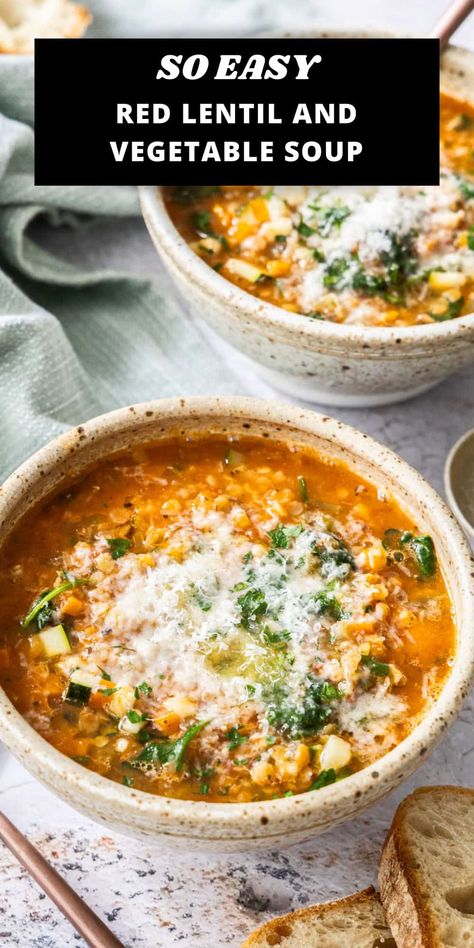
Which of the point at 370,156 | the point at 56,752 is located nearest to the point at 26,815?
the point at 56,752

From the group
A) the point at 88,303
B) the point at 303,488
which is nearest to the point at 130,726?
the point at 303,488

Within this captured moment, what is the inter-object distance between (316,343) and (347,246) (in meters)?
0.42

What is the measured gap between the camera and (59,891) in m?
2.58

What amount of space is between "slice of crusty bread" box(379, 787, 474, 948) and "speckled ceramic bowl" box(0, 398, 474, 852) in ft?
0.99

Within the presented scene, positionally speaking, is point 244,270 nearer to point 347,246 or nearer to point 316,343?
point 347,246

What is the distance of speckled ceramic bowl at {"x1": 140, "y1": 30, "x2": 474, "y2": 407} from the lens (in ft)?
10.3

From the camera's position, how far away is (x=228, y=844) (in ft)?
7.79

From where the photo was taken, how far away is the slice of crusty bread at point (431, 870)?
2553mm

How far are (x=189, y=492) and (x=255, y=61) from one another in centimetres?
165

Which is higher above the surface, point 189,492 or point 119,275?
point 119,275

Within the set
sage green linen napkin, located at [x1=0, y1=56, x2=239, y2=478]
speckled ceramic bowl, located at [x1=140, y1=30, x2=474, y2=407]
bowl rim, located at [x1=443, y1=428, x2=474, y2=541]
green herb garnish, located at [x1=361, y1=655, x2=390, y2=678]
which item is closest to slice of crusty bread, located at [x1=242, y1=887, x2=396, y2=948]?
green herb garnish, located at [x1=361, y1=655, x2=390, y2=678]

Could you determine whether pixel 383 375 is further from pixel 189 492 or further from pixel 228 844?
pixel 228 844

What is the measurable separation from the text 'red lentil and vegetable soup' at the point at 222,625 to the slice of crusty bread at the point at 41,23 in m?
1.82

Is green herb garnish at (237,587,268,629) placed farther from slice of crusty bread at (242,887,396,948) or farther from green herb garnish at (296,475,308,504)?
slice of crusty bread at (242,887,396,948)
